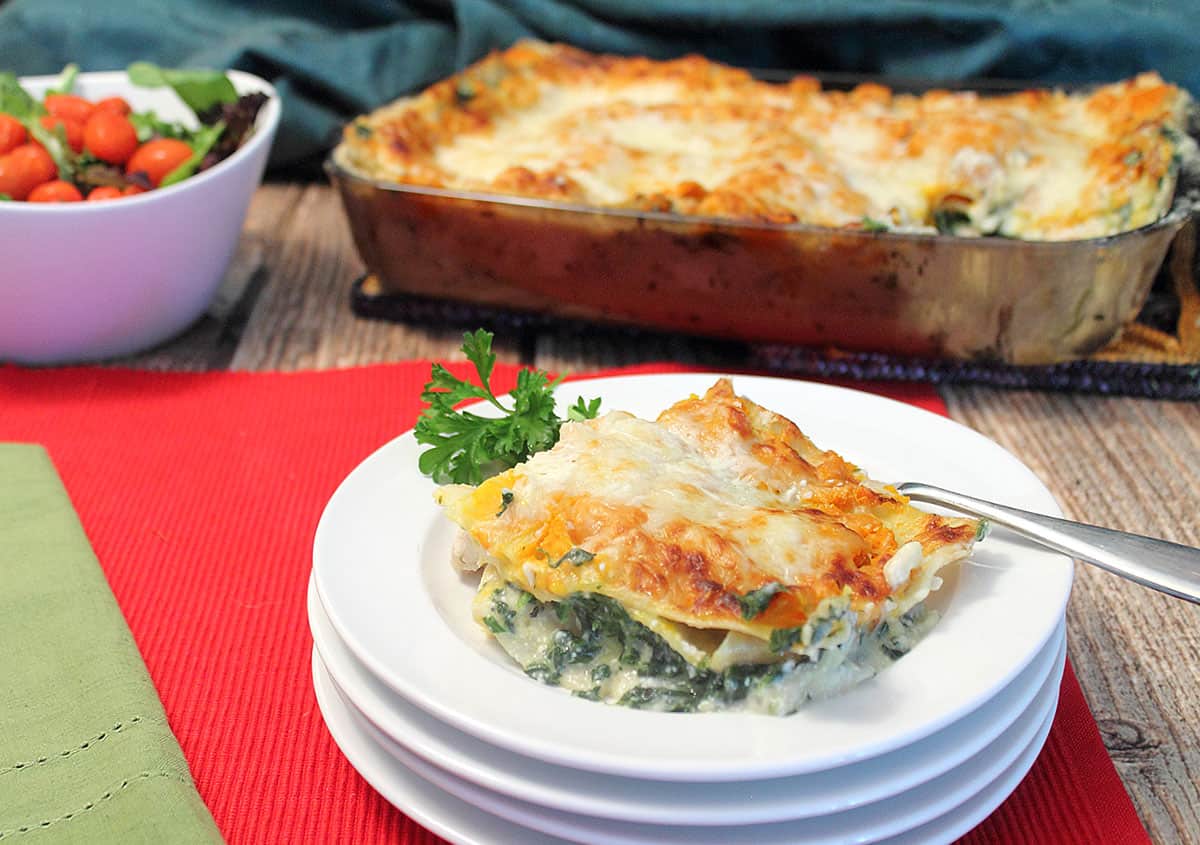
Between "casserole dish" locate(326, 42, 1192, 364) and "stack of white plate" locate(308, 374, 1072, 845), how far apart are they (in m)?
0.99

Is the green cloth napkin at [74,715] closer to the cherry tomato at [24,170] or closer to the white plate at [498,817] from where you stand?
the white plate at [498,817]

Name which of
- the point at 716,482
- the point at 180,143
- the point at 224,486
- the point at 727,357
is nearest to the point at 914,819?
the point at 716,482

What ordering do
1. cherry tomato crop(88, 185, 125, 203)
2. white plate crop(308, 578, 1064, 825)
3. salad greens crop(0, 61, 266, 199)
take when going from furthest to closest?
salad greens crop(0, 61, 266, 199), cherry tomato crop(88, 185, 125, 203), white plate crop(308, 578, 1064, 825)

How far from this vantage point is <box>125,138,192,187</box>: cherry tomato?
2.69m

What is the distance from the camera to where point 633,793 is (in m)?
1.13

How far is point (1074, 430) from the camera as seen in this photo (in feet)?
7.98

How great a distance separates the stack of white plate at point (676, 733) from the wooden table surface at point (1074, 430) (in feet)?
0.95

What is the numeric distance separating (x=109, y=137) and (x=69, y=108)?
0.62ft

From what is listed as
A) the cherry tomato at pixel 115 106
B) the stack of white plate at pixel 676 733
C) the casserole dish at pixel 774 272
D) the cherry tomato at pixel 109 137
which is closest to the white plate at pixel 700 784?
the stack of white plate at pixel 676 733

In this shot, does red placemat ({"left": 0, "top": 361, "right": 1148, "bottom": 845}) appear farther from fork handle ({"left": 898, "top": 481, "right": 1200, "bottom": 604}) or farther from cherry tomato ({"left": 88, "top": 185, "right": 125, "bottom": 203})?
cherry tomato ({"left": 88, "top": 185, "right": 125, "bottom": 203})

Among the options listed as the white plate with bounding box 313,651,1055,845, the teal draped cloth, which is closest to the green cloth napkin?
the white plate with bounding box 313,651,1055,845

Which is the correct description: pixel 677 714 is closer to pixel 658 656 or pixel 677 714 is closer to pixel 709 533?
pixel 658 656

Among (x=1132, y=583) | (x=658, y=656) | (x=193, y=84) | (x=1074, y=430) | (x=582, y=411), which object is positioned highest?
(x=658, y=656)

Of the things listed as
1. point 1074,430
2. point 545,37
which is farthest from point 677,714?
point 545,37
